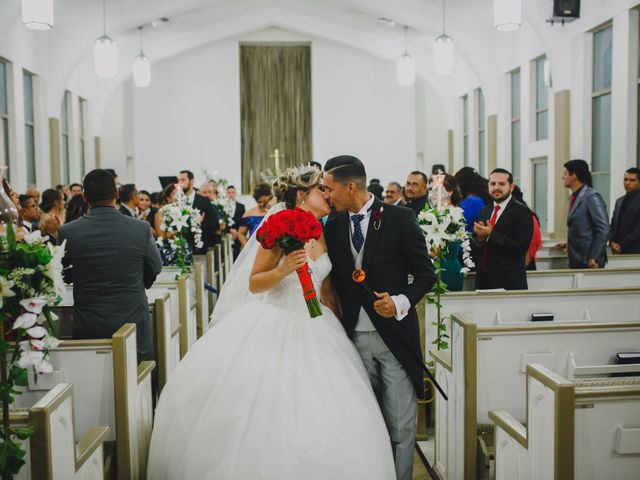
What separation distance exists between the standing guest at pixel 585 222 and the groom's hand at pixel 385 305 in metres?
3.54

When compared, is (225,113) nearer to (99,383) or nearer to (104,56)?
(104,56)

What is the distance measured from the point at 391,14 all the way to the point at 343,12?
2.48 metres

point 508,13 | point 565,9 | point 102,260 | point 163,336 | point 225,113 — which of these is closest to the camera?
point 102,260

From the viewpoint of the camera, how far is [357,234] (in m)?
3.12

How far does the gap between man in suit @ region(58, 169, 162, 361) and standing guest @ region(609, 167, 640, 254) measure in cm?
471

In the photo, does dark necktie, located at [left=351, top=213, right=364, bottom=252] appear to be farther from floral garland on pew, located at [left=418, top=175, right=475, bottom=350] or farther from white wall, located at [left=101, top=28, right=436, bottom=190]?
white wall, located at [left=101, top=28, right=436, bottom=190]

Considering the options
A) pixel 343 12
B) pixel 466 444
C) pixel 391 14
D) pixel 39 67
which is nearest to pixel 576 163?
pixel 466 444

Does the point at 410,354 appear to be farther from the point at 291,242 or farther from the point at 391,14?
the point at 391,14

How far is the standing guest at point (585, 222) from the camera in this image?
19.4ft

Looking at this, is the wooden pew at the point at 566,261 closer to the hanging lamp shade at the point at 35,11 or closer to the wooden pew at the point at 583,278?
the wooden pew at the point at 583,278

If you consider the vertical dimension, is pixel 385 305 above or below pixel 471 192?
below

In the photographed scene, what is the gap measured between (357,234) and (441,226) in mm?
1307

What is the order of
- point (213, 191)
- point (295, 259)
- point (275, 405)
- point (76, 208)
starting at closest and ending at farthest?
point (275, 405)
point (295, 259)
point (76, 208)
point (213, 191)


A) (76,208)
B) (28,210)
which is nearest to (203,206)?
(28,210)
